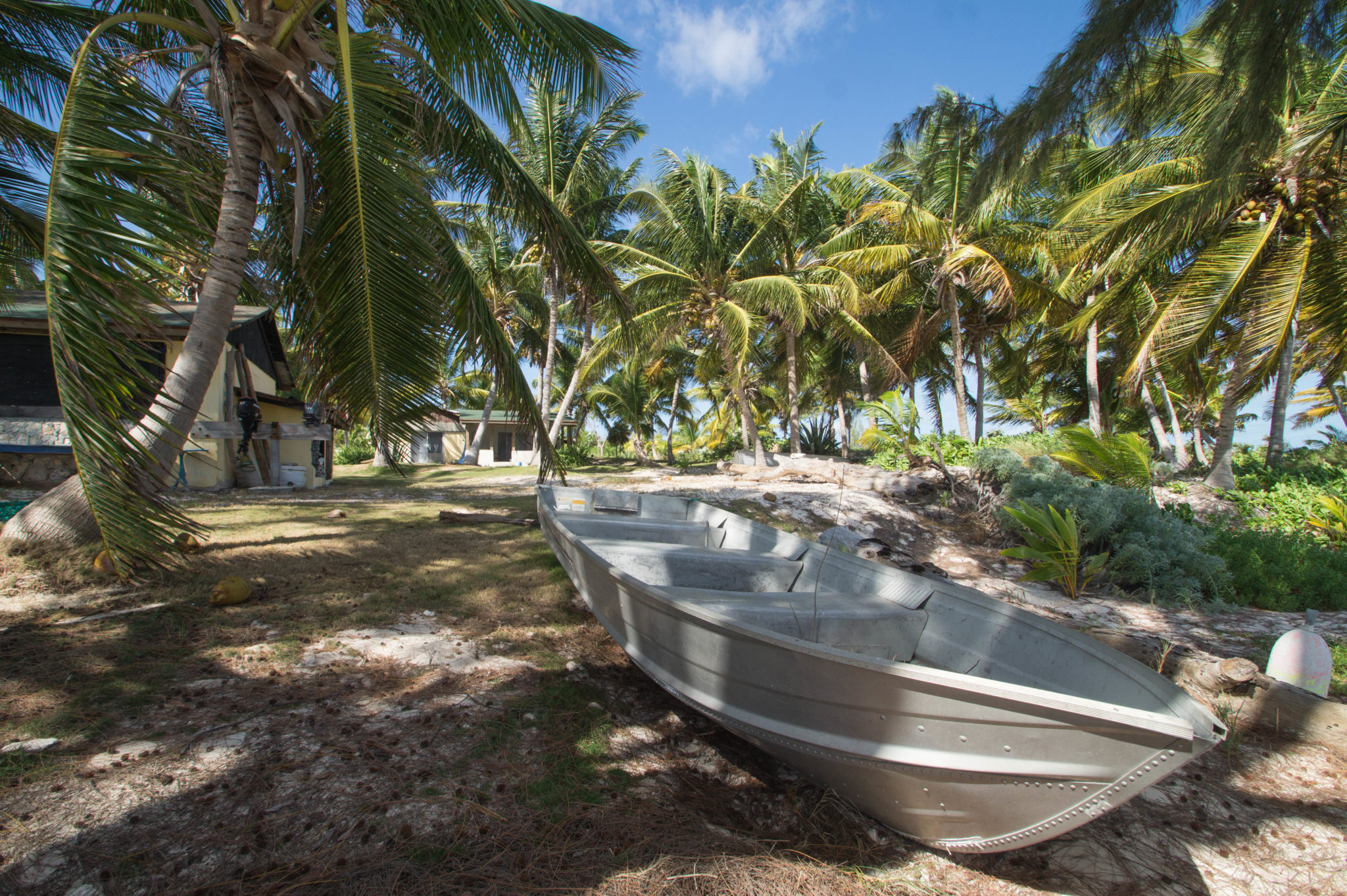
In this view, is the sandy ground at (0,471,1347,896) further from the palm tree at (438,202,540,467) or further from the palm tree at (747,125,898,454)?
the palm tree at (438,202,540,467)

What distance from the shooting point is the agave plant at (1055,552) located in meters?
5.85

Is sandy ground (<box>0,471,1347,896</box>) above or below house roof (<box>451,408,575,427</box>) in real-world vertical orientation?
below

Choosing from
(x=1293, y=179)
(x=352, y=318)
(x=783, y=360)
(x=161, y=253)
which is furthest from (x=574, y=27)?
(x=783, y=360)

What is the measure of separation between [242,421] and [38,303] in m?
3.23

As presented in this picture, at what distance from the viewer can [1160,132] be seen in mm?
10594

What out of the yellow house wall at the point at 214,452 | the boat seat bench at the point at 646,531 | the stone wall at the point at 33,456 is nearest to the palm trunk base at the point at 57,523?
the boat seat bench at the point at 646,531

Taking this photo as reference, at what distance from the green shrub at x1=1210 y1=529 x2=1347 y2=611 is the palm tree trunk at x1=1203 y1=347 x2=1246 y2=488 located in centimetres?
399

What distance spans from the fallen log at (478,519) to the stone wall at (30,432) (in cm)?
585

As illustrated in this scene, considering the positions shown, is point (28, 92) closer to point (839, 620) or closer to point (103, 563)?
point (103, 563)

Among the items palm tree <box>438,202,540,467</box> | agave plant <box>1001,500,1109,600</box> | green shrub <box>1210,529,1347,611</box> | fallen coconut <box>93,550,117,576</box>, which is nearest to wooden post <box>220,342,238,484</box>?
palm tree <box>438,202,540,467</box>

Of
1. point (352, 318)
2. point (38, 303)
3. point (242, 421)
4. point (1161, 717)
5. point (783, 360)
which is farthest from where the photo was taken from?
point (783, 360)

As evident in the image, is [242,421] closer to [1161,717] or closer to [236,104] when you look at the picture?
[236,104]

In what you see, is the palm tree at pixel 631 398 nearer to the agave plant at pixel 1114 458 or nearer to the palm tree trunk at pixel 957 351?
the palm tree trunk at pixel 957 351

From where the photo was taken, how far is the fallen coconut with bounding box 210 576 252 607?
3.75 metres
